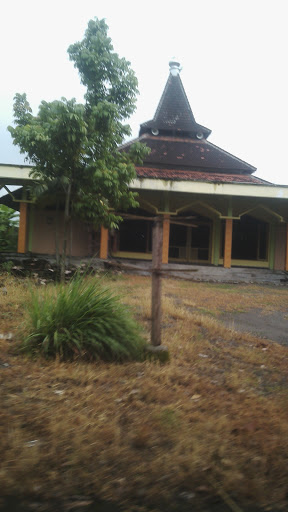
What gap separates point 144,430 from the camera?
2238 mm

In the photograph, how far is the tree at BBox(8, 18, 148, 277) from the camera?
716 cm

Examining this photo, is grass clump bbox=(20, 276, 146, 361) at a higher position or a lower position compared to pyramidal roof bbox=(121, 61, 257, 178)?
lower

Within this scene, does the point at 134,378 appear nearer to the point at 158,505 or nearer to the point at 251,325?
the point at 158,505

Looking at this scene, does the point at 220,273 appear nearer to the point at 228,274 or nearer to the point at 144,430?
the point at 228,274

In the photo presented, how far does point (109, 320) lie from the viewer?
137 inches

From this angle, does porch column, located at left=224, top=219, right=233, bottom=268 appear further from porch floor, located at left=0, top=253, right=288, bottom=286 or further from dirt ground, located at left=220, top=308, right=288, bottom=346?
dirt ground, located at left=220, top=308, right=288, bottom=346

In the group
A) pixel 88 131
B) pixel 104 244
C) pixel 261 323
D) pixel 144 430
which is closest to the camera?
pixel 144 430

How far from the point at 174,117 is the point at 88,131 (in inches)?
421

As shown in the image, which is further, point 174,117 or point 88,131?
point 174,117

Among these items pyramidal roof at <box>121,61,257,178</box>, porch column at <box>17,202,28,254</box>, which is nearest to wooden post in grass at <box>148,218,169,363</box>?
pyramidal roof at <box>121,61,257,178</box>

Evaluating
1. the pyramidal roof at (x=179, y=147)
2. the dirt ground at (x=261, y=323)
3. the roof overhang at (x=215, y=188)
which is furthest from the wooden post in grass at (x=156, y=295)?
the pyramidal roof at (x=179, y=147)

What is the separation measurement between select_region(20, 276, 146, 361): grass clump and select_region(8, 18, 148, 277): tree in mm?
4503

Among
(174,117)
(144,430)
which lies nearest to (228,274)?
(174,117)

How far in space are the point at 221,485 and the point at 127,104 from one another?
26.5 ft
